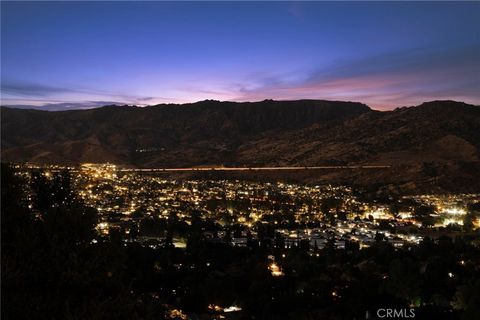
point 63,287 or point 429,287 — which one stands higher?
point 63,287

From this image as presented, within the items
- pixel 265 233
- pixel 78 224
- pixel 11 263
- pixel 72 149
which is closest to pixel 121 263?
pixel 78 224

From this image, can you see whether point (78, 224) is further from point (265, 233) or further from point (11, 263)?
point (265, 233)

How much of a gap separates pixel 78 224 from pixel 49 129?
449 feet

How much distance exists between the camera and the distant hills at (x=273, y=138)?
75.4m

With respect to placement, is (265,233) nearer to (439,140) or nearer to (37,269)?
(37,269)

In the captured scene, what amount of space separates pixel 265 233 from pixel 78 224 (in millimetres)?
33788

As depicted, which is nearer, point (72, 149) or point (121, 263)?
point (121, 263)

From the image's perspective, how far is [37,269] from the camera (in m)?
7.21

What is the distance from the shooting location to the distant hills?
75375 mm

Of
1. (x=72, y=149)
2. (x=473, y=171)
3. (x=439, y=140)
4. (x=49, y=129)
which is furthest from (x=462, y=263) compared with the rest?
(x=49, y=129)

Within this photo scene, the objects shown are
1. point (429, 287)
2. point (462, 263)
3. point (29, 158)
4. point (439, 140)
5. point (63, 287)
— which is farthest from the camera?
point (29, 158)

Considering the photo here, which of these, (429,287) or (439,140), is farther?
(439,140)

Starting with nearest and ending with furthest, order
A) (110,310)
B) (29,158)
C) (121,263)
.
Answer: (110,310) < (121,263) < (29,158)

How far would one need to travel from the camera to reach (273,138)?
4692 inches
